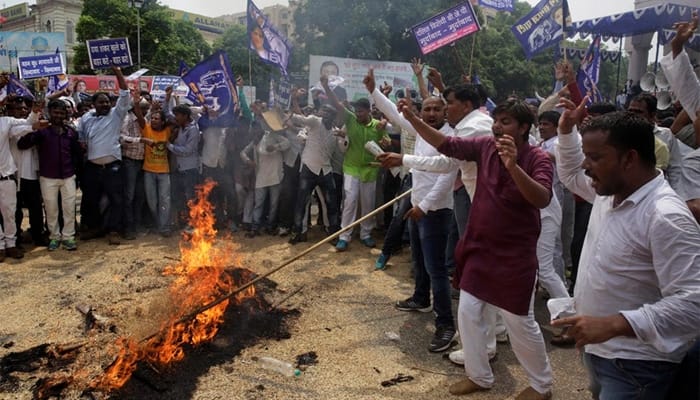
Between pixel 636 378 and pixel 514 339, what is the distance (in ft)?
4.89

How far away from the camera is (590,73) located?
414 inches

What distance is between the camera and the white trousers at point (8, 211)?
730cm

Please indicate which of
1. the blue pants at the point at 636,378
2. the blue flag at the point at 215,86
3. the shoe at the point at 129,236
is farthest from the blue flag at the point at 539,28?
the blue pants at the point at 636,378

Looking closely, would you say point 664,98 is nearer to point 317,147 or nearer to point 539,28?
point 539,28

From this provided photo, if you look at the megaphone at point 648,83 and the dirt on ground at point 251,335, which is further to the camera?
the megaphone at point 648,83

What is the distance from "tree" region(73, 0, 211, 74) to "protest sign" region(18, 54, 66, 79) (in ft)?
91.4

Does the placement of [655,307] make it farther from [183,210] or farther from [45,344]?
[183,210]

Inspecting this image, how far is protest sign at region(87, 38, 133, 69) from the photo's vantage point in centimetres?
952

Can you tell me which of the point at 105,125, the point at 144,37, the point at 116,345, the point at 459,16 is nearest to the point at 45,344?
the point at 116,345

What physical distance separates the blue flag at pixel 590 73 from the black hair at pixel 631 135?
6391mm

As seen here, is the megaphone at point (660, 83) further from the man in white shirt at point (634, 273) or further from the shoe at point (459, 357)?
the man in white shirt at point (634, 273)

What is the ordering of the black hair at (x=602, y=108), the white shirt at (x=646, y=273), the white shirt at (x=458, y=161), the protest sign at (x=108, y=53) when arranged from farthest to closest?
the protest sign at (x=108, y=53), the black hair at (x=602, y=108), the white shirt at (x=458, y=161), the white shirt at (x=646, y=273)

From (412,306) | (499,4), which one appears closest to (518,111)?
(412,306)

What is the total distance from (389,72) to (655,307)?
2156cm
